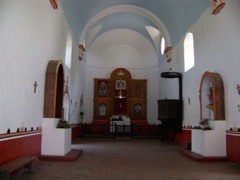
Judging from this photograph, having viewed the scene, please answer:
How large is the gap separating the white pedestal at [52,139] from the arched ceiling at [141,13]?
4.77 m

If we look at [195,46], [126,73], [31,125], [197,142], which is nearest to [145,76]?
[126,73]

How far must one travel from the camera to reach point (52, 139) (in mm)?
7672

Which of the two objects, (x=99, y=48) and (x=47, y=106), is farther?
(x=99, y=48)

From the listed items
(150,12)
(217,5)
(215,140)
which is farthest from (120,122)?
(217,5)

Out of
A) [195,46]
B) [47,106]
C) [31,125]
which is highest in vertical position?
[195,46]

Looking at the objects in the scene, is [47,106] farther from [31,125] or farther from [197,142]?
[197,142]

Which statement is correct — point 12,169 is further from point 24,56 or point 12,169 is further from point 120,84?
point 120,84

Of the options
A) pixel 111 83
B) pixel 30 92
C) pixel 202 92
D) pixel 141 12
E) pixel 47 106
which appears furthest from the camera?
pixel 111 83

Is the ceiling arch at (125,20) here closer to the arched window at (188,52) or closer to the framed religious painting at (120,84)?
the arched window at (188,52)

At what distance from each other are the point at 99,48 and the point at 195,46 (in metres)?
10.2

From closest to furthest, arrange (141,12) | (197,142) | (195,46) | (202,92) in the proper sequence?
(197,142)
(202,92)
(195,46)
(141,12)

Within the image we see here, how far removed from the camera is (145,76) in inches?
776

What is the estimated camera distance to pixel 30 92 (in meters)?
6.72

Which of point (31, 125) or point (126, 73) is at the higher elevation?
point (126, 73)
